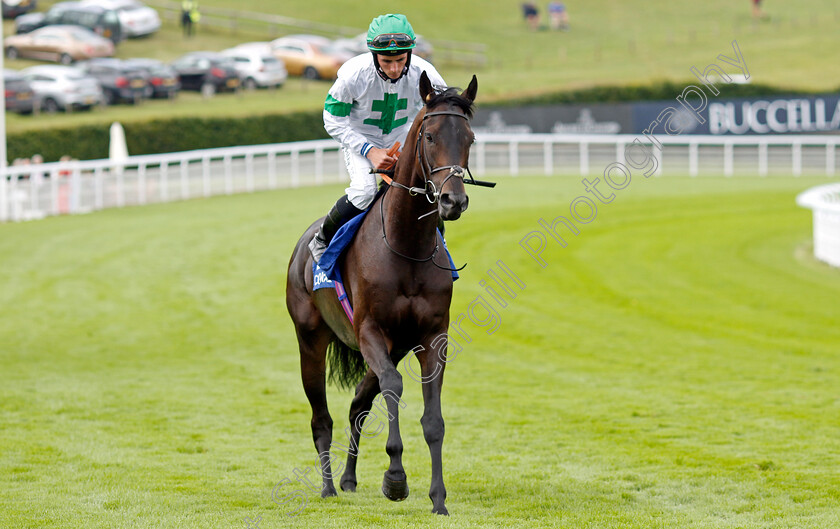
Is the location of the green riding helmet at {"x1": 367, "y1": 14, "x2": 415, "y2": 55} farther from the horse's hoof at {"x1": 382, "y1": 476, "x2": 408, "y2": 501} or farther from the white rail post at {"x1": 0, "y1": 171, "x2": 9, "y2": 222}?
the white rail post at {"x1": 0, "y1": 171, "x2": 9, "y2": 222}

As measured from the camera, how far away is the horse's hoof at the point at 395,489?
202 inches

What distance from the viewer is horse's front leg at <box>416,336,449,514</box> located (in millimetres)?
5148

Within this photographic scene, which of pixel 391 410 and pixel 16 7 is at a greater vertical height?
pixel 16 7

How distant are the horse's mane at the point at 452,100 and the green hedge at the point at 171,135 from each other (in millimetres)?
27395

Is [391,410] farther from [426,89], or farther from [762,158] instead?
[762,158]

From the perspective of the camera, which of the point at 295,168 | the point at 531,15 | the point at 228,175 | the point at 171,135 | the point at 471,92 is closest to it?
the point at 471,92

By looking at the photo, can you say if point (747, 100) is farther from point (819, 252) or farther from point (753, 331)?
point (753, 331)

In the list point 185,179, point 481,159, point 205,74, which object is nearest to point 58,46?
point 205,74

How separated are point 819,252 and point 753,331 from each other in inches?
181

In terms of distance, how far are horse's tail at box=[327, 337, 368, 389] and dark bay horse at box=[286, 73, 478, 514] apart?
2.16 feet

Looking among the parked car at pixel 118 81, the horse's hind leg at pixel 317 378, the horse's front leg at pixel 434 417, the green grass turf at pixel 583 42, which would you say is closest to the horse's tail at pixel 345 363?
the horse's hind leg at pixel 317 378

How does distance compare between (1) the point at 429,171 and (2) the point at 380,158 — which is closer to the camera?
(1) the point at 429,171

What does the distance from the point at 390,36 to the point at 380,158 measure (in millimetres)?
638

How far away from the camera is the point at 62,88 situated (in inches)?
1336
